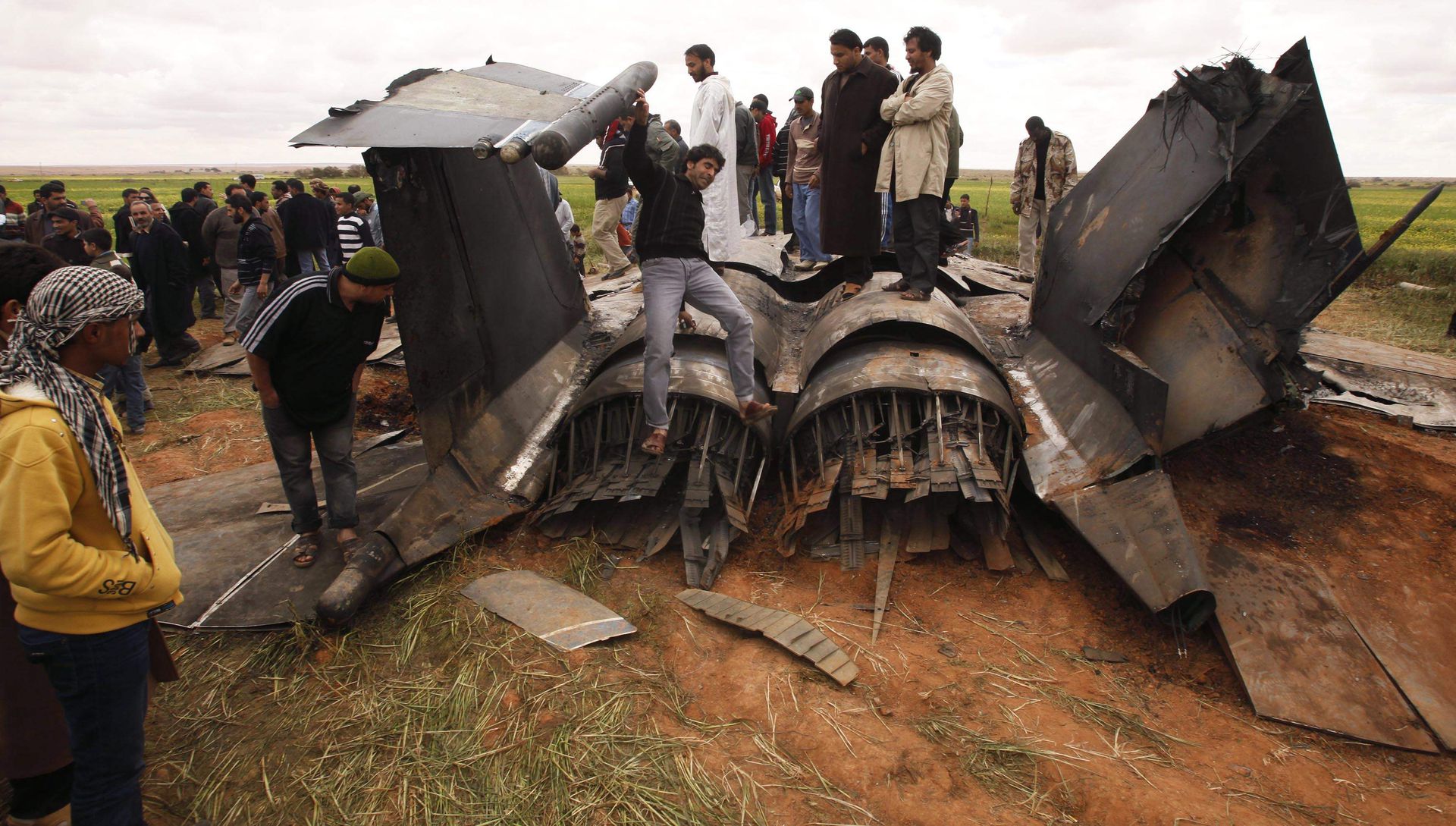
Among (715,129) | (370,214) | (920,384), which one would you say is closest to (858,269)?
(715,129)

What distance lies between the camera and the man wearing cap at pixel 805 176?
8961 mm

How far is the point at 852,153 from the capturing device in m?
6.78

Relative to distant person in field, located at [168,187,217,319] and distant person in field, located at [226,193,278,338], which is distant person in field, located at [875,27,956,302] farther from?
distant person in field, located at [168,187,217,319]

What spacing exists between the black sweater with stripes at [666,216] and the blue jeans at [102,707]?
10.6 ft

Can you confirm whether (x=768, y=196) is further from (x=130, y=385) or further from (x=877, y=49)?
(x=130, y=385)

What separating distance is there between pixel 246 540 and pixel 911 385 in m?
4.12

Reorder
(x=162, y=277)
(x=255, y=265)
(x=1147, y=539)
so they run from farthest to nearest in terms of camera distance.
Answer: (x=255, y=265), (x=162, y=277), (x=1147, y=539)

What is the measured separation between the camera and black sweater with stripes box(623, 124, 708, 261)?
4.75m

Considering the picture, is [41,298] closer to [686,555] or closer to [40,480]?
[40,480]

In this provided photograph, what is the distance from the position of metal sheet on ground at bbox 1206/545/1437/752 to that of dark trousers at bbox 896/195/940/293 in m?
2.81

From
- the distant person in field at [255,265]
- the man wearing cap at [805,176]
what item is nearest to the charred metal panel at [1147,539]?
the man wearing cap at [805,176]

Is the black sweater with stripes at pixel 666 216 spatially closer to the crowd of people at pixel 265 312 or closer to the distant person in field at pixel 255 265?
the crowd of people at pixel 265 312

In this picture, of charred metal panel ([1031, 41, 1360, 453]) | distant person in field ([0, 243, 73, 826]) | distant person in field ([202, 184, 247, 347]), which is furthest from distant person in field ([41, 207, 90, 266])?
charred metal panel ([1031, 41, 1360, 453])

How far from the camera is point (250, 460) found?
6.68m
